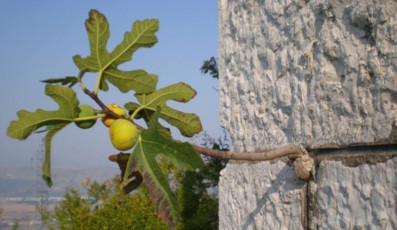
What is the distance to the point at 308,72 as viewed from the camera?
1.07m

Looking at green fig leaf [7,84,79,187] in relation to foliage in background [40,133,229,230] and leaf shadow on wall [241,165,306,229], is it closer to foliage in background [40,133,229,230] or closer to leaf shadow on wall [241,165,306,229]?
leaf shadow on wall [241,165,306,229]

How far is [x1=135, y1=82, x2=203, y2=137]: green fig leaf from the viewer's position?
1.14m

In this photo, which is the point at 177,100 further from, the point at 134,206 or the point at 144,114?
the point at 134,206

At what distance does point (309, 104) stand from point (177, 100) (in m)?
0.27

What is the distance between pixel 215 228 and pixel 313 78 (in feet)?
16.9

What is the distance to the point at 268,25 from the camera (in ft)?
3.97

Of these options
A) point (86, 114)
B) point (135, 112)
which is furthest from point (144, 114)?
point (86, 114)

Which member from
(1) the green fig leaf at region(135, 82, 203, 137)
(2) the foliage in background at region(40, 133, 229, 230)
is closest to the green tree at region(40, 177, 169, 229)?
(2) the foliage in background at region(40, 133, 229, 230)

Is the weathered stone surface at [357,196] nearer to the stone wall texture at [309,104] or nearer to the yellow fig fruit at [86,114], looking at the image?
the stone wall texture at [309,104]

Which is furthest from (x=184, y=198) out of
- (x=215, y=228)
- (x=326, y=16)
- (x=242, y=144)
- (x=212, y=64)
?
(x=326, y=16)

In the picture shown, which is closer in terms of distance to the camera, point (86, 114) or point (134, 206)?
point (86, 114)

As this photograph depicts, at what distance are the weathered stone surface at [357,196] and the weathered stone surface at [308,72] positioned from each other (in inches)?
1.9

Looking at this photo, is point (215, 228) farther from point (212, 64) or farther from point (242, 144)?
point (242, 144)

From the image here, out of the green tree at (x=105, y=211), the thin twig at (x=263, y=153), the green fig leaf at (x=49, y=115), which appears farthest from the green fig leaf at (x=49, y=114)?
the green tree at (x=105, y=211)
